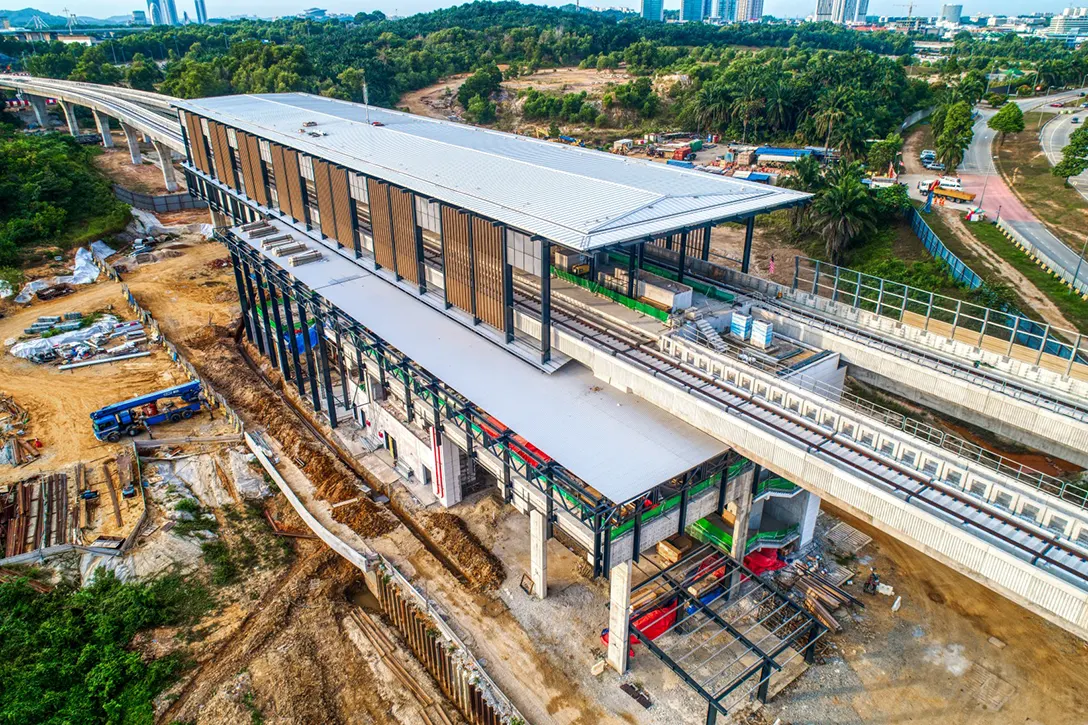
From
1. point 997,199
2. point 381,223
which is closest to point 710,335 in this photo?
point 381,223

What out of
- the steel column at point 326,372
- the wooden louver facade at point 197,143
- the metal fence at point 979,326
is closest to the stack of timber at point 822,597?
the metal fence at point 979,326

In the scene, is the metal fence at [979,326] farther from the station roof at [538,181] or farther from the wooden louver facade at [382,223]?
the wooden louver facade at [382,223]

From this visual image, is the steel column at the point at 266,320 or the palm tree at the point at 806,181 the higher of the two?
the palm tree at the point at 806,181

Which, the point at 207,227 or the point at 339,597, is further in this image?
the point at 207,227

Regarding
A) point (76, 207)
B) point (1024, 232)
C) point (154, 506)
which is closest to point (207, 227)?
point (76, 207)

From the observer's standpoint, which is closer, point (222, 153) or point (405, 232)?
point (405, 232)

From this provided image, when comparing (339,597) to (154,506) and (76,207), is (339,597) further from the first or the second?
(76,207)

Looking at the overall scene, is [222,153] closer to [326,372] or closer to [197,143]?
[197,143]
